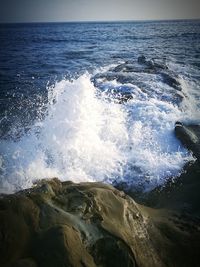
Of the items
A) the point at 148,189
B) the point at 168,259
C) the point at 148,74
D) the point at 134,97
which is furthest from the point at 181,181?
the point at 148,74

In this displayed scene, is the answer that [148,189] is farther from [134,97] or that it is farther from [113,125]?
[134,97]

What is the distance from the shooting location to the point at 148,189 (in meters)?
4.37

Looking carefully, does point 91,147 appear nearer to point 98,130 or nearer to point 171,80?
point 98,130

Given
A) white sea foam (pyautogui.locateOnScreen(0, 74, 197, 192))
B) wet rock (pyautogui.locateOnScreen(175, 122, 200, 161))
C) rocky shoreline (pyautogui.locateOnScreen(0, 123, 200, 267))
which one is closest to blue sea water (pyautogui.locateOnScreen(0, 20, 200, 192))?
white sea foam (pyautogui.locateOnScreen(0, 74, 197, 192))

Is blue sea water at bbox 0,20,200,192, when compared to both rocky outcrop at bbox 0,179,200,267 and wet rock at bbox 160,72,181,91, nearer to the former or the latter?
wet rock at bbox 160,72,181,91

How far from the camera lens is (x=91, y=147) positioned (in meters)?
5.34

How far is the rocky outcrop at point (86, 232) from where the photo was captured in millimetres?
2150

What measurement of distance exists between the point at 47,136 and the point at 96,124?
1.18 m

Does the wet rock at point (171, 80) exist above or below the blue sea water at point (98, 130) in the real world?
above

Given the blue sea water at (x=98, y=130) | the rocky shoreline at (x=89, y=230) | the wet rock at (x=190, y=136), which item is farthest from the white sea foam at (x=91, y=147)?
the rocky shoreline at (x=89, y=230)

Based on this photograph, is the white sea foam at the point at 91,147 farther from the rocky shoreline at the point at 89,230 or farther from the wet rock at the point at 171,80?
the wet rock at the point at 171,80

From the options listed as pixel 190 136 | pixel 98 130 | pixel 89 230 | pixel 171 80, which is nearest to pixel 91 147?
pixel 98 130

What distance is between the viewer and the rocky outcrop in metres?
2.15

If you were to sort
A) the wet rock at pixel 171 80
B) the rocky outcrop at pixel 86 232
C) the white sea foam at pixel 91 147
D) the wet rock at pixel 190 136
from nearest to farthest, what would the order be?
the rocky outcrop at pixel 86 232
the white sea foam at pixel 91 147
the wet rock at pixel 190 136
the wet rock at pixel 171 80
